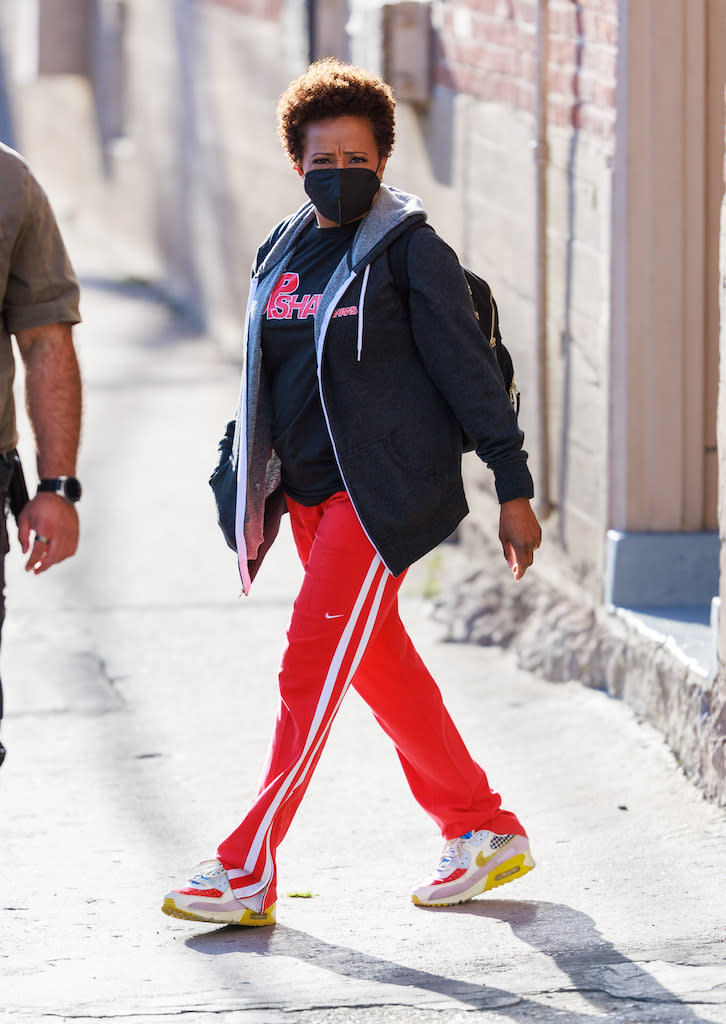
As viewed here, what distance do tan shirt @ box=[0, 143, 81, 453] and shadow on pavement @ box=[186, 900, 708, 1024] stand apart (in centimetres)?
122

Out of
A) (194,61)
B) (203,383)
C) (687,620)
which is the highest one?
(194,61)

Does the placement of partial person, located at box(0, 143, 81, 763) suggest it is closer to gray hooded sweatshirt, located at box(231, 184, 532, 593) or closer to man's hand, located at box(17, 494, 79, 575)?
man's hand, located at box(17, 494, 79, 575)

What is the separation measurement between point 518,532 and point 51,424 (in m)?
1.01

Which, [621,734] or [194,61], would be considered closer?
[621,734]

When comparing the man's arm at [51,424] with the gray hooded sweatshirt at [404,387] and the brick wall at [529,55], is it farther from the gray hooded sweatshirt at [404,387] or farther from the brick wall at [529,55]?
the brick wall at [529,55]

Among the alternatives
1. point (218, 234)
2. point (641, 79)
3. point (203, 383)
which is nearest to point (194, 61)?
point (218, 234)

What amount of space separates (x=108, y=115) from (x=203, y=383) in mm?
6052

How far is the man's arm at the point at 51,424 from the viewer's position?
3.72 metres

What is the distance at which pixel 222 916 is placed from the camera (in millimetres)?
3854

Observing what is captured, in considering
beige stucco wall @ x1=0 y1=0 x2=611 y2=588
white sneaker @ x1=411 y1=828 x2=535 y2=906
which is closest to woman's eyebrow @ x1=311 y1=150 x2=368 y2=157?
white sneaker @ x1=411 y1=828 x2=535 y2=906

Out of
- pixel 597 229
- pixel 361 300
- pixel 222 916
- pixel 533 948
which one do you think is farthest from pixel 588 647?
pixel 361 300

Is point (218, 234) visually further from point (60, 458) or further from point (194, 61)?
point (60, 458)

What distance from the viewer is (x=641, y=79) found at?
5355 millimetres

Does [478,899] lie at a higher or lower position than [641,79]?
lower
